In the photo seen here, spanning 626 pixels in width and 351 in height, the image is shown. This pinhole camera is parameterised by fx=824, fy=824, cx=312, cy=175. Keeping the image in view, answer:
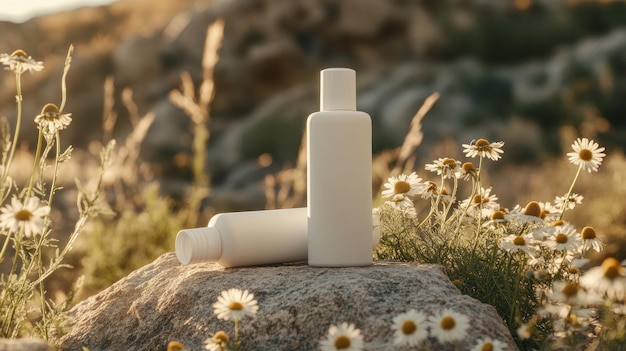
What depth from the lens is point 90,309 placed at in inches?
118

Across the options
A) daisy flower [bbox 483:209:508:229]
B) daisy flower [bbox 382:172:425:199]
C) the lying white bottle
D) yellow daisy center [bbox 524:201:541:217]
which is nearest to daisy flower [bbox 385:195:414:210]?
daisy flower [bbox 382:172:425:199]

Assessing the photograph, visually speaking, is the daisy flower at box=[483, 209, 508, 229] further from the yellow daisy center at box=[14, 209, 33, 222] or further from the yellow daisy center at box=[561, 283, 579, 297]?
the yellow daisy center at box=[14, 209, 33, 222]

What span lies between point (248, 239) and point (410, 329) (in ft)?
2.84

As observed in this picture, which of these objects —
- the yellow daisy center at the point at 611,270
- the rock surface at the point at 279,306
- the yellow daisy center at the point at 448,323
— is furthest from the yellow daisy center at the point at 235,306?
the yellow daisy center at the point at 611,270

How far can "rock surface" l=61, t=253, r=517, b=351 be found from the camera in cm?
235

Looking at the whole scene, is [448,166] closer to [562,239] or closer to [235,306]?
[562,239]

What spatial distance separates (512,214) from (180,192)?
8.59 meters

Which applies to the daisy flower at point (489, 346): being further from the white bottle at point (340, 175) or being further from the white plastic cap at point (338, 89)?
the white plastic cap at point (338, 89)

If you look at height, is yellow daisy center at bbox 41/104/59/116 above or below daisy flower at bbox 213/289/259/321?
above

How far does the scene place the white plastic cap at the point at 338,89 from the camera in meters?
2.69

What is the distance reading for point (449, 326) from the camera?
6.75 feet

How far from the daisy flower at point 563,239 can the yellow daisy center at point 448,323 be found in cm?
59

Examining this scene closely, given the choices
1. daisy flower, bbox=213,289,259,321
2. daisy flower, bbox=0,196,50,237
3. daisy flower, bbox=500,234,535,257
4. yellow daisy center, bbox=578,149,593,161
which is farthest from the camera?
yellow daisy center, bbox=578,149,593,161

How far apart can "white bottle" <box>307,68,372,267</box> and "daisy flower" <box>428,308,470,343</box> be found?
0.66 metres
